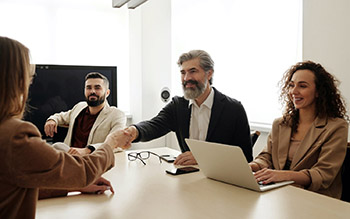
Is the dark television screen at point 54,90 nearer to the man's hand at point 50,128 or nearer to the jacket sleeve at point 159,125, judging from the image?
the man's hand at point 50,128

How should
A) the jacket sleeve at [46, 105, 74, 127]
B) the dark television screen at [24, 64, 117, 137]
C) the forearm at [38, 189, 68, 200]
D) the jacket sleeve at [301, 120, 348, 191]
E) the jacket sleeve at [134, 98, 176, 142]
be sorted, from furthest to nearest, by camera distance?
the dark television screen at [24, 64, 117, 137] → the jacket sleeve at [46, 105, 74, 127] → the jacket sleeve at [134, 98, 176, 142] → the jacket sleeve at [301, 120, 348, 191] → the forearm at [38, 189, 68, 200]

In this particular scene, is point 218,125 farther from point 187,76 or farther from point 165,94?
point 165,94

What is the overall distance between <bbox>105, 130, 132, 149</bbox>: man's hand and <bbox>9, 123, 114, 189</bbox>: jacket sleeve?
101 cm

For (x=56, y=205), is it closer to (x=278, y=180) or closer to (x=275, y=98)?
(x=278, y=180)

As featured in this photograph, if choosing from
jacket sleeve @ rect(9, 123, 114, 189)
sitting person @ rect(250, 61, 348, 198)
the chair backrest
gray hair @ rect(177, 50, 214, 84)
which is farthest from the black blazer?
jacket sleeve @ rect(9, 123, 114, 189)

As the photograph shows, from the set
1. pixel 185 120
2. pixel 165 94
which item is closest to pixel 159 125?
pixel 185 120

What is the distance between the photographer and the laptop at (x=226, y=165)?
1.55 metres

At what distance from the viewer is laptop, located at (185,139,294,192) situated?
5.08 ft

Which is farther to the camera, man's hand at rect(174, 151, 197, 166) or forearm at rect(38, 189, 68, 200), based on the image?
man's hand at rect(174, 151, 197, 166)

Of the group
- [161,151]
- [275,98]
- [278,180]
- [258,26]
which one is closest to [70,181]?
[278,180]

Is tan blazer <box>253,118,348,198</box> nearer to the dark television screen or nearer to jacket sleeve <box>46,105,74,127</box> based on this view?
jacket sleeve <box>46,105,74,127</box>

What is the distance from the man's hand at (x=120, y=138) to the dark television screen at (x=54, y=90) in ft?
5.73

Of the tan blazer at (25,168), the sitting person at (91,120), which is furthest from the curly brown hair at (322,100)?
the tan blazer at (25,168)

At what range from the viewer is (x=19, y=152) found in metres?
0.94
